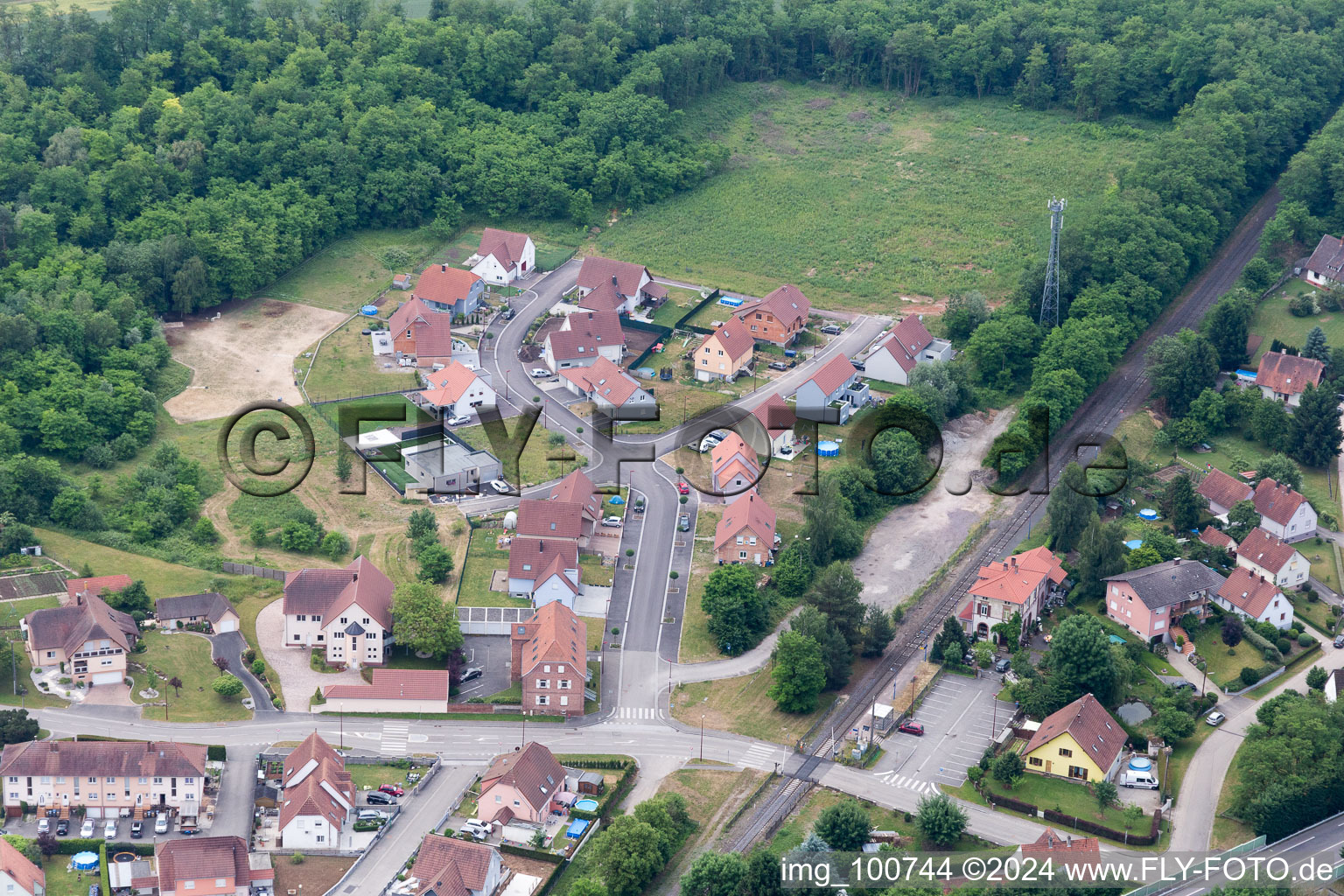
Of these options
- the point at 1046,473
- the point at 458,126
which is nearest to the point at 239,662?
the point at 1046,473

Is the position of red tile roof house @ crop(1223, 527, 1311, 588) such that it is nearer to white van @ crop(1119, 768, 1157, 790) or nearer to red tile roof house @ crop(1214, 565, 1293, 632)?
red tile roof house @ crop(1214, 565, 1293, 632)

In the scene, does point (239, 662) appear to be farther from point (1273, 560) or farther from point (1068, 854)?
point (1273, 560)

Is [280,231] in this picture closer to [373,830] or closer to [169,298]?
[169,298]

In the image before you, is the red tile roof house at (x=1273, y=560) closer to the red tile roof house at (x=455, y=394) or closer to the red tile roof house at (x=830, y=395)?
the red tile roof house at (x=830, y=395)

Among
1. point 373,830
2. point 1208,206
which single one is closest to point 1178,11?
point 1208,206

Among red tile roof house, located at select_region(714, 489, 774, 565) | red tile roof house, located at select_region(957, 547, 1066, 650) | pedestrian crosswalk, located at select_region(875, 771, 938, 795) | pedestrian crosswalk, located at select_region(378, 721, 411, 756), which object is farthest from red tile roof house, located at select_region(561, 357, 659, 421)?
pedestrian crosswalk, located at select_region(875, 771, 938, 795)

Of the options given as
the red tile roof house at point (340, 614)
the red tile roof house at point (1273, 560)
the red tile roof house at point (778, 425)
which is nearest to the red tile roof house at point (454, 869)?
the red tile roof house at point (340, 614)
